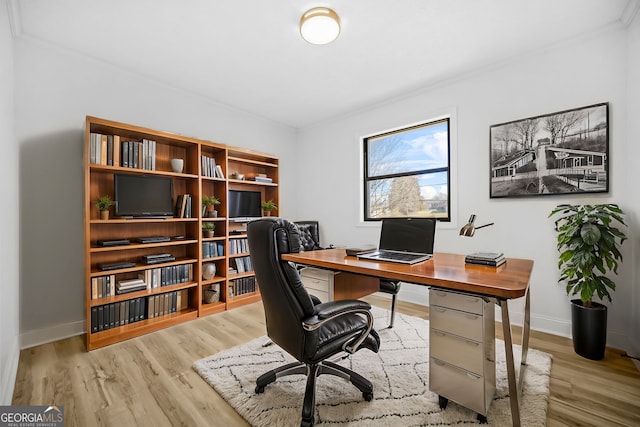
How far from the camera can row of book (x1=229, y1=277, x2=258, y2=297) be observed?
348cm

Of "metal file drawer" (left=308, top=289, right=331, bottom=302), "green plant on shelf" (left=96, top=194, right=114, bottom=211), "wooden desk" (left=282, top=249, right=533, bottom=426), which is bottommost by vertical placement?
"metal file drawer" (left=308, top=289, right=331, bottom=302)

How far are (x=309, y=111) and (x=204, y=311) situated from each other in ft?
9.93

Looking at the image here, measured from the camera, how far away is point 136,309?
8.84 feet

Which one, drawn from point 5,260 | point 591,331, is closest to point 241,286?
point 5,260

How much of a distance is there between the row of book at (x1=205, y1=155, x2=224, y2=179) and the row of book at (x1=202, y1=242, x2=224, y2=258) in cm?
81

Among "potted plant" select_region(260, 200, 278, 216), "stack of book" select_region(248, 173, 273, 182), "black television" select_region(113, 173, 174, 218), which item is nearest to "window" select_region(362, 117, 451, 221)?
"potted plant" select_region(260, 200, 278, 216)

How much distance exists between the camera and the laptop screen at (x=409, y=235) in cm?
196

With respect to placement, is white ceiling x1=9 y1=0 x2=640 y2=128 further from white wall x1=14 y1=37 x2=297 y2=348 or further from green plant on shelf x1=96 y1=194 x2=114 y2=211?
green plant on shelf x1=96 y1=194 x2=114 y2=211

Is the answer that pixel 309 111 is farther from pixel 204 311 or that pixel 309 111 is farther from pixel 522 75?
pixel 204 311

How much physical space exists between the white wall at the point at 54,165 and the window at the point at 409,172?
9.87 ft

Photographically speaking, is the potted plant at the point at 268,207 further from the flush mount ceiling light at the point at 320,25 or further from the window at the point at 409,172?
the flush mount ceiling light at the point at 320,25

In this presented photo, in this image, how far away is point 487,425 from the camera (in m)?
1.47

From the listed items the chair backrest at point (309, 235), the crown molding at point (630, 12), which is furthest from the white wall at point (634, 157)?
the chair backrest at point (309, 235)

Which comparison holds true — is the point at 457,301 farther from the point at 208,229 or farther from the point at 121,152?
the point at 121,152
